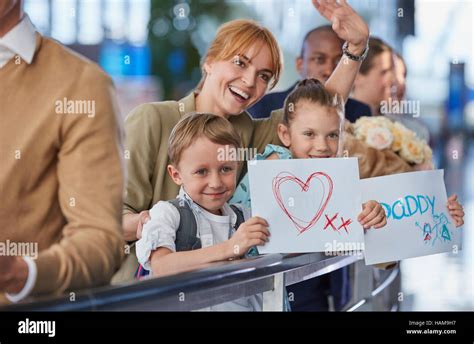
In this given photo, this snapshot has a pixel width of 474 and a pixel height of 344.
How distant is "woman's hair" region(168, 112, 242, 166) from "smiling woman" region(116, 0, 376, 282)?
0.02 metres

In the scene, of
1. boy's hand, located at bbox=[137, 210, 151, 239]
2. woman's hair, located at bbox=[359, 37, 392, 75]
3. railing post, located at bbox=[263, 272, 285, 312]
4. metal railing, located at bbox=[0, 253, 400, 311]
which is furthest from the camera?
woman's hair, located at bbox=[359, 37, 392, 75]

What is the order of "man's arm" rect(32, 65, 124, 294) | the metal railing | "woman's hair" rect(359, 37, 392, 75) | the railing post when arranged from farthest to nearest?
"woman's hair" rect(359, 37, 392, 75) < the railing post < "man's arm" rect(32, 65, 124, 294) < the metal railing

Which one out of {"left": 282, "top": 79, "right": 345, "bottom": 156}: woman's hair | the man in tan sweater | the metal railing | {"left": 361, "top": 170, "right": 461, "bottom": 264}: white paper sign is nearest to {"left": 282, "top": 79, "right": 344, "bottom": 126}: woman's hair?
{"left": 282, "top": 79, "right": 345, "bottom": 156}: woman's hair

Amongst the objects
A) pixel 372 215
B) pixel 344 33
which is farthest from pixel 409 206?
pixel 344 33

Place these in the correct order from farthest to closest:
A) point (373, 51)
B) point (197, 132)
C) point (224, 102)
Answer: point (373, 51) → point (224, 102) → point (197, 132)

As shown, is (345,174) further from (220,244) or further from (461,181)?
(461,181)

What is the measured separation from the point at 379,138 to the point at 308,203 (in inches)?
20.2

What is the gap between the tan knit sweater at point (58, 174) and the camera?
2.42m

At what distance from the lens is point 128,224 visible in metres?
2.73

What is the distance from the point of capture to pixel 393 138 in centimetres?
335

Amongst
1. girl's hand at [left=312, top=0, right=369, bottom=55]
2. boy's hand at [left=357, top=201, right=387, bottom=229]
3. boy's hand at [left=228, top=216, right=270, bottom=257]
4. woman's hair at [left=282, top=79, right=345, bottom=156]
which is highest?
girl's hand at [left=312, top=0, right=369, bottom=55]

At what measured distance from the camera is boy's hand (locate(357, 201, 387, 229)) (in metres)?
2.99

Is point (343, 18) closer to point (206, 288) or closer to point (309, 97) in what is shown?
point (309, 97)

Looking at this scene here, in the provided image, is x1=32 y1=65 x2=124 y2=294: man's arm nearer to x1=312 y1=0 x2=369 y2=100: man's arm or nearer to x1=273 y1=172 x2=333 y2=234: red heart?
x1=273 y1=172 x2=333 y2=234: red heart
